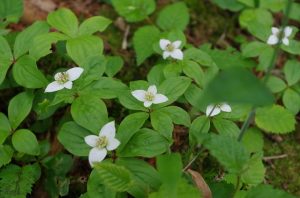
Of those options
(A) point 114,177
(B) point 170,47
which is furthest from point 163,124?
(B) point 170,47

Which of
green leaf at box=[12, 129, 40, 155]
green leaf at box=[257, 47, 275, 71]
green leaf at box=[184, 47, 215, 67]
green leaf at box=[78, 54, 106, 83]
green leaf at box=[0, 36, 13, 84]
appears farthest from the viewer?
green leaf at box=[257, 47, 275, 71]

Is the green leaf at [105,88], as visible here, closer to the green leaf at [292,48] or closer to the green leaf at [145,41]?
the green leaf at [145,41]

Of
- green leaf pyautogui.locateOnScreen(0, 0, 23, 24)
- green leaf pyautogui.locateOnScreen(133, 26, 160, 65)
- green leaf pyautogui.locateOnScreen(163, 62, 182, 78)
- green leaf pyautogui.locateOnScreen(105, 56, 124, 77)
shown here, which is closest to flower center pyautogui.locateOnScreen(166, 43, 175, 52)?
green leaf pyautogui.locateOnScreen(163, 62, 182, 78)

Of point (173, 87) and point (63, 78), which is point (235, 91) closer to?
point (173, 87)

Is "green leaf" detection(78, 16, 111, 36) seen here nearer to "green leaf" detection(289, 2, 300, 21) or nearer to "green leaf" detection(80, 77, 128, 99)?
"green leaf" detection(80, 77, 128, 99)

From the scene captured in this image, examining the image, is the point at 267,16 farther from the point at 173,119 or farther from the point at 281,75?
the point at 173,119

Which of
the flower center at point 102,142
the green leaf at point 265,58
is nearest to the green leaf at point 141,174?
the flower center at point 102,142

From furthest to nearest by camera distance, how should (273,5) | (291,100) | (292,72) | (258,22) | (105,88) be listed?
(273,5), (258,22), (292,72), (291,100), (105,88)
